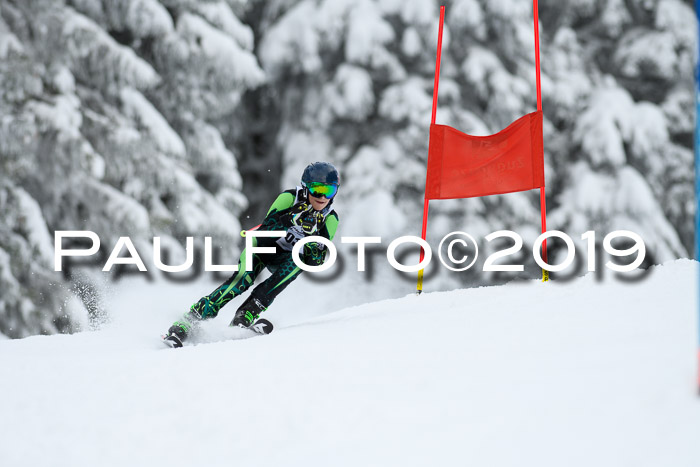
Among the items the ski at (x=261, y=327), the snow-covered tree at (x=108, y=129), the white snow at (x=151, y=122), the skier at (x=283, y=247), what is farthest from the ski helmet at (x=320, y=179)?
the white snow at (x=151, y=122)

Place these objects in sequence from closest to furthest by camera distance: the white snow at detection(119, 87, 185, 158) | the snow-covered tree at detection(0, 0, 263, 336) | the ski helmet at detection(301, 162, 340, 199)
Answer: the ski helmet at detection(301, 162, 340, 199), the snow-covered tree at detection(0, 0, 263, 336), the white snow at detection(119, 87, 185, 158)

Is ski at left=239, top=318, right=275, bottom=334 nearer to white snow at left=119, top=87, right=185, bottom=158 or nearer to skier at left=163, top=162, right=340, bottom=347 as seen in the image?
skier at left=163, top=162, right=340, bottom=347

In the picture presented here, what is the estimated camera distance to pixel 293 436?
2.56 m

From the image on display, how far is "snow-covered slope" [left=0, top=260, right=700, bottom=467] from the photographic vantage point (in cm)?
228

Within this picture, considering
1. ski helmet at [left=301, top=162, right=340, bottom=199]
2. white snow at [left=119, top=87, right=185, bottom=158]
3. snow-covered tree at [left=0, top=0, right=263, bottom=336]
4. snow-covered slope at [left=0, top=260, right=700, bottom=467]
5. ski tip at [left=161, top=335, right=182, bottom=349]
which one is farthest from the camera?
white snow at [left=119, top=87, right=185, bottom=158]

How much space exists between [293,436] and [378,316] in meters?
2.23

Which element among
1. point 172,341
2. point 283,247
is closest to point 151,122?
point 283,247

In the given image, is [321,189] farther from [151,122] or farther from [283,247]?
[151,122]

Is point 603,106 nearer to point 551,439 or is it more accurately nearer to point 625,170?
point 625,170

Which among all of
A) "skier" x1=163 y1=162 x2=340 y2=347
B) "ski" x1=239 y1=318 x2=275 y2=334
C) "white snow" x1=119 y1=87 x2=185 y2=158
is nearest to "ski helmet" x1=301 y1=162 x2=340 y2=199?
"skier" x1=163 y1=162 x2=340 y2=347

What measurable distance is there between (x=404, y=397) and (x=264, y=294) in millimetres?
2340

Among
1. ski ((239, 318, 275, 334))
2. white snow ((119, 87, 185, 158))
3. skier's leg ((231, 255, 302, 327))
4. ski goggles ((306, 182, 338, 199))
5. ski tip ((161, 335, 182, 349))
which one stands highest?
white snow ((119, 87, 185, 158))

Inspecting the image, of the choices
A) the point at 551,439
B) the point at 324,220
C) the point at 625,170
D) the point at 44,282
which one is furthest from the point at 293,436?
the point at 625,170

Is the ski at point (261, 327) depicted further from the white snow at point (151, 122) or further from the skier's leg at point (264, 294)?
the white snow at point (151, 122)
